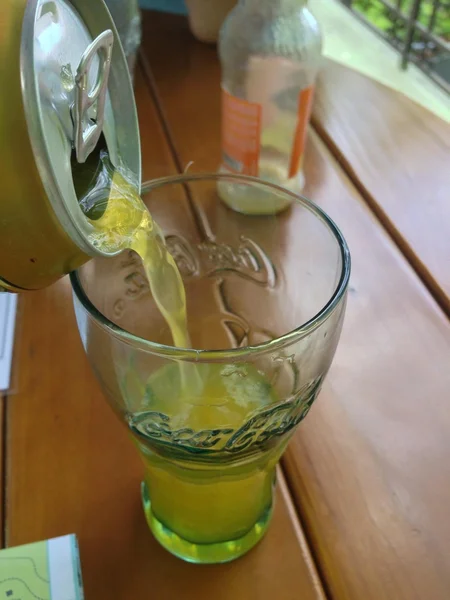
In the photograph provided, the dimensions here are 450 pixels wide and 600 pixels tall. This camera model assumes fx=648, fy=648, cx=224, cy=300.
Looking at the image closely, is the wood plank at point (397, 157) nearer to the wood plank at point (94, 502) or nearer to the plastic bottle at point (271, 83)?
the plastic bottle at point (271, 83)

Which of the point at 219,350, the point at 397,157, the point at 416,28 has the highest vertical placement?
the point at 219,350

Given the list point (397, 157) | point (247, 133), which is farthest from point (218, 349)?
point (397, 157)

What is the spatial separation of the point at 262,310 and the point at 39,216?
293 mm

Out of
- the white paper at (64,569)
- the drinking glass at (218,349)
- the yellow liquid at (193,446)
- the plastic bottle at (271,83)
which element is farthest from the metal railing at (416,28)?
the white paper at (64,569)

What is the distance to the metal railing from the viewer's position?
1459 mm

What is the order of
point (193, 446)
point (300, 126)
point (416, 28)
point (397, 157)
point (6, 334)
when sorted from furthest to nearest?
point (416, 28), point (397, 157), point (300, 126), point (6, 334), point (193, 446)

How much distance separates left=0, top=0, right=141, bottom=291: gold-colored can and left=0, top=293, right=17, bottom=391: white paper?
0.23 meters

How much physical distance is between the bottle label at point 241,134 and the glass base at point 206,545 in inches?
15.8

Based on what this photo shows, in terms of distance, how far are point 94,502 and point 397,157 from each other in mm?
558

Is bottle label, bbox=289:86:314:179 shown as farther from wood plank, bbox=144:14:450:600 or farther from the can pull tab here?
the can pull tab

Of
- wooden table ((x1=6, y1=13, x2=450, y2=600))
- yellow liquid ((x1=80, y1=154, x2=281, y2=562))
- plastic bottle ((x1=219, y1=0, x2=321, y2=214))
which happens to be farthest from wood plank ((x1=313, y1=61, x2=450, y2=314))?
yellow liquid ((x1=80, y1=154, x2=281, y2=562))

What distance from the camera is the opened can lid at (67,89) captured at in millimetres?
262

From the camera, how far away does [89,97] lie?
1.05 feet

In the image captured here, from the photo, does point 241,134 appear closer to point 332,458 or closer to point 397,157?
point 397,157
